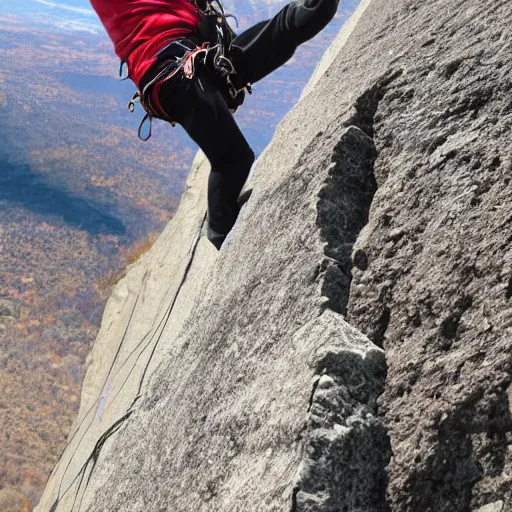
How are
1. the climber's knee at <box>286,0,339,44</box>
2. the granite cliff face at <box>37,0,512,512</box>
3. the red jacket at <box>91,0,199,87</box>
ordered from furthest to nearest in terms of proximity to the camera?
the red jacket at <box>91,0,199,87</box> → the climber's knee at <box>286,0,339,44</box> → the granite cliff face at <box>37,0,512,512</box>

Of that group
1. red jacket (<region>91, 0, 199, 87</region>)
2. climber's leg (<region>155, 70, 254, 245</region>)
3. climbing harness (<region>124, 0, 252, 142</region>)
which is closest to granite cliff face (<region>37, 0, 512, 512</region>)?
climber's leg (<region>155, 70, 254, 245</region>)

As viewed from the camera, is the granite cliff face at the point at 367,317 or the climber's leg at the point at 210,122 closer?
the granite cliff face at the point at 367,317

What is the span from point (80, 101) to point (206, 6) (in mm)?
109420

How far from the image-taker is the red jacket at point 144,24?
3.00m

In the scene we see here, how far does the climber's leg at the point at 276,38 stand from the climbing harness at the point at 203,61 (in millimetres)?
65

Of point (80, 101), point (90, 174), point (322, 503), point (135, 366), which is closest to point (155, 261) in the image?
point (135, 366)

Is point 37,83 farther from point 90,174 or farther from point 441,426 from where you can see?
point 441,426

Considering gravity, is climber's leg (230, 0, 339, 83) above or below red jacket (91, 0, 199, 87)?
below

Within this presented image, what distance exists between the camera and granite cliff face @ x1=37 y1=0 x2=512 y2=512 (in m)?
1.51

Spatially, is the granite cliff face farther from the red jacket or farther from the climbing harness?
the red jacket

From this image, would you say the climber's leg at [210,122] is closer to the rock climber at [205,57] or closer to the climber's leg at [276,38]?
the rock climber at [205,57]

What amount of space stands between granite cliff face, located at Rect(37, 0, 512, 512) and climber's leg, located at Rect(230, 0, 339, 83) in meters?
0.26

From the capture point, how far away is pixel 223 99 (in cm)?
300

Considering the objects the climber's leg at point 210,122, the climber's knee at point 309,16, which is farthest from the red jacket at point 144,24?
the climber's knee at point 309,16
